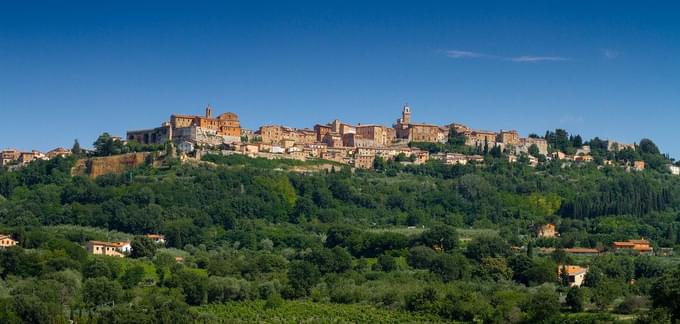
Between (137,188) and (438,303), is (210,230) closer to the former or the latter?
(137,188)

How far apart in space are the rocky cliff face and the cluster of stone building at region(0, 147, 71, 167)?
6.90 metres

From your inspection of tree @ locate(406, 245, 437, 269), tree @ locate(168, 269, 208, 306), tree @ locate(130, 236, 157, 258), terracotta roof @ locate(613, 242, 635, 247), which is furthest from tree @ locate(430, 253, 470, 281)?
tree @ locate(130, 236, 157, 258)

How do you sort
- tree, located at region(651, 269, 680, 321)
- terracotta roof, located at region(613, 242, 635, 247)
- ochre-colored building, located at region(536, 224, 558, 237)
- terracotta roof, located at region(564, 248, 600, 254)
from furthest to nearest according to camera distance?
1. ochre-colored building, located at region(536, 224, 558, 237)
2. terracotta roof, located at region(613, 242, 635, 247)
3. terracotta roof, located at region(564, 248, 600, 254)
4. tree, located at region(651, 269, 680, 321)

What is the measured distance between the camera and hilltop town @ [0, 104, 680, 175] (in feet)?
293

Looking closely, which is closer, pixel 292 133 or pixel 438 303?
pixel 438 303

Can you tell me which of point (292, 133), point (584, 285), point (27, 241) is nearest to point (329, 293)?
point (584, 285)

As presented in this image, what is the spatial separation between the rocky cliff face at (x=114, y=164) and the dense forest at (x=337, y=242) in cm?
155

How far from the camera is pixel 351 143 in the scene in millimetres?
97875

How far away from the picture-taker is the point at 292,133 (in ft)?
319

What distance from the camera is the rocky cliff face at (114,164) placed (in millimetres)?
83812

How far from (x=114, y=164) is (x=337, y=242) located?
25.9 metres

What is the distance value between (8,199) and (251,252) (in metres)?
25.8

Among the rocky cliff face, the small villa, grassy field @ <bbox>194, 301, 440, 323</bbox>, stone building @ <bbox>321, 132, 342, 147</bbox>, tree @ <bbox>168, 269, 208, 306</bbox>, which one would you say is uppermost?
stone building @ <bbox>321, 132, 342, 147</bbox>

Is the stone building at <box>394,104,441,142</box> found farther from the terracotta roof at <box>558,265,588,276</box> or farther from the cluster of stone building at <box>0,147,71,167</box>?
the terracotta roof at <box>558,265,588,276</box>
